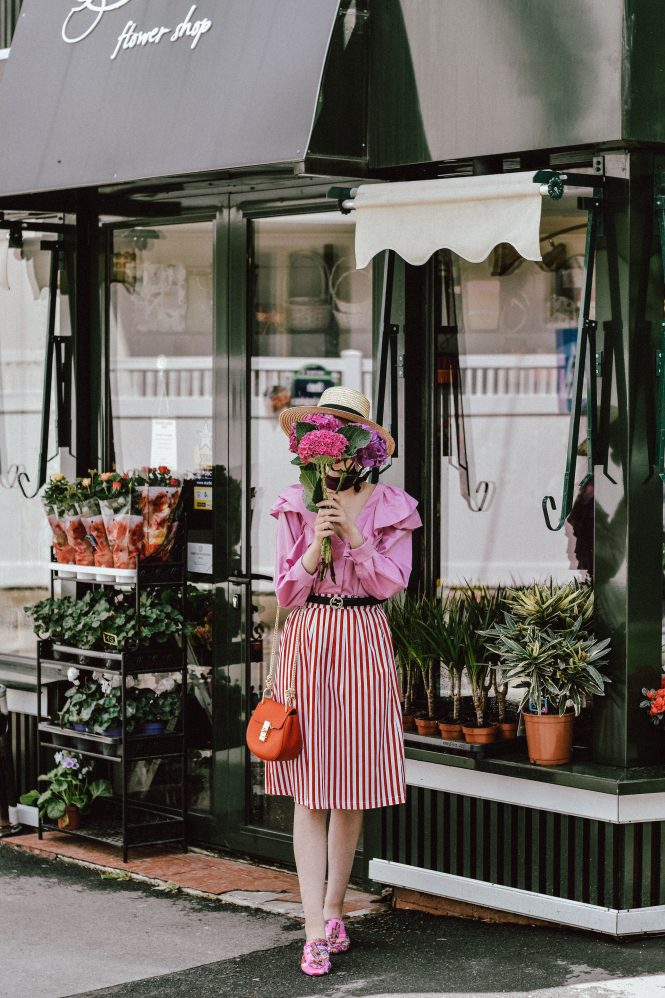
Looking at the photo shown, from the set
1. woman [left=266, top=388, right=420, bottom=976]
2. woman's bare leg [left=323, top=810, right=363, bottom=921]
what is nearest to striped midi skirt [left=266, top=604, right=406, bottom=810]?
woman [left=266, top=388, right=420, bottom=976]

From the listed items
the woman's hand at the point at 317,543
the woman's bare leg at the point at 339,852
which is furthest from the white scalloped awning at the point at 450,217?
the woman's bare leg at the point at 339,852

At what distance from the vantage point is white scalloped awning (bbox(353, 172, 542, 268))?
17.9ft

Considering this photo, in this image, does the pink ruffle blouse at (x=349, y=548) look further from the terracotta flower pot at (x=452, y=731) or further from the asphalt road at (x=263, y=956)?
the asphalt road at (x=263, y=956)

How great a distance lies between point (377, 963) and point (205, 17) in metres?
3.79

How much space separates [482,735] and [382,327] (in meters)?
1.68

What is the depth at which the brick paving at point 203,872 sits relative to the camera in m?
6.27

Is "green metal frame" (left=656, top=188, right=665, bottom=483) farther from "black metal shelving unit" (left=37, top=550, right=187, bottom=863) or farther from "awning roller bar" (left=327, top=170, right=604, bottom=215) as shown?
"black metal shelving unit" (left=37, top=550, right=187, bottom=863)

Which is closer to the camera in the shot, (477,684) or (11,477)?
(477,684)

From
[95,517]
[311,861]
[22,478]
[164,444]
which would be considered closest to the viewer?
[311,861]

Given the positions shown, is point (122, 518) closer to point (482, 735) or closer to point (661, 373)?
point (482, 735)

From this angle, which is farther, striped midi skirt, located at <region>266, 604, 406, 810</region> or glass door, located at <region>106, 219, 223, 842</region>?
glass door, located at <region>106, 219, 223, 842</region>

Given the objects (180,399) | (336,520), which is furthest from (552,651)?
(180,399)

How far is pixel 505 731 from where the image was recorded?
5.90m

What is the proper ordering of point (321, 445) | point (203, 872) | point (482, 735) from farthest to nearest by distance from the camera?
point (203, 872) < point (482, 735) < point (321, 445)
